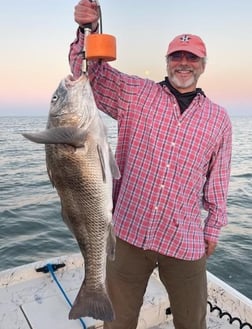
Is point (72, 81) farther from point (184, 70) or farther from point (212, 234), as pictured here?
point (212, 234)

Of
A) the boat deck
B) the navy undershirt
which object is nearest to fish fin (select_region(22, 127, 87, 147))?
the navy undershirt

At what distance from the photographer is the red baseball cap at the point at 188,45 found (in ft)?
9.58

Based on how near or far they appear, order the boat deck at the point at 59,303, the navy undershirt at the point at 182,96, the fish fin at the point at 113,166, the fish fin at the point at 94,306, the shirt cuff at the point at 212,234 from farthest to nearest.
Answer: the boat deck at the point at 59,303
the shirt cuff at the point at 212,234
the navy undershirt at the point at 182,96
the fish fin at the point at 94,306
the fish fin at the point at 113,166

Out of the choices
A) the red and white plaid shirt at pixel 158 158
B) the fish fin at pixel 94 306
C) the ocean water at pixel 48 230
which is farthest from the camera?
the ocean water at pixel 48 230

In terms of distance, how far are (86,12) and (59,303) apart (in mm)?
3061

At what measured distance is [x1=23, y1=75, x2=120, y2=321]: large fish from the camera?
7.53 feet

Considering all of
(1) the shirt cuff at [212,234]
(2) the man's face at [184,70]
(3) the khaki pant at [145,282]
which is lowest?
(3) the khaki pant at [145,282]

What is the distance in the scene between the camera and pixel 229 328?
13.2ft

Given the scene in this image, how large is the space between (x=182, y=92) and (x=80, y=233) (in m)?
1.36

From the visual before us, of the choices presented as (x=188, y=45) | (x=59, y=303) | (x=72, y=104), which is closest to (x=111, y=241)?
(x=72, y=104)

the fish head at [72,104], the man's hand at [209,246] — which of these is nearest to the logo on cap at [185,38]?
the fish head at [72,104]

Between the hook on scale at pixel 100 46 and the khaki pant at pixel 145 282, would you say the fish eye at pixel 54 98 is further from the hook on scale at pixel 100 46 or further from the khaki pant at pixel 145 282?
the khaki pant at pixel 145 282

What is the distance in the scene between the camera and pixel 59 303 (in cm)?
414

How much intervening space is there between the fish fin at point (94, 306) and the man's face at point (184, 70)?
1602 millimetres
